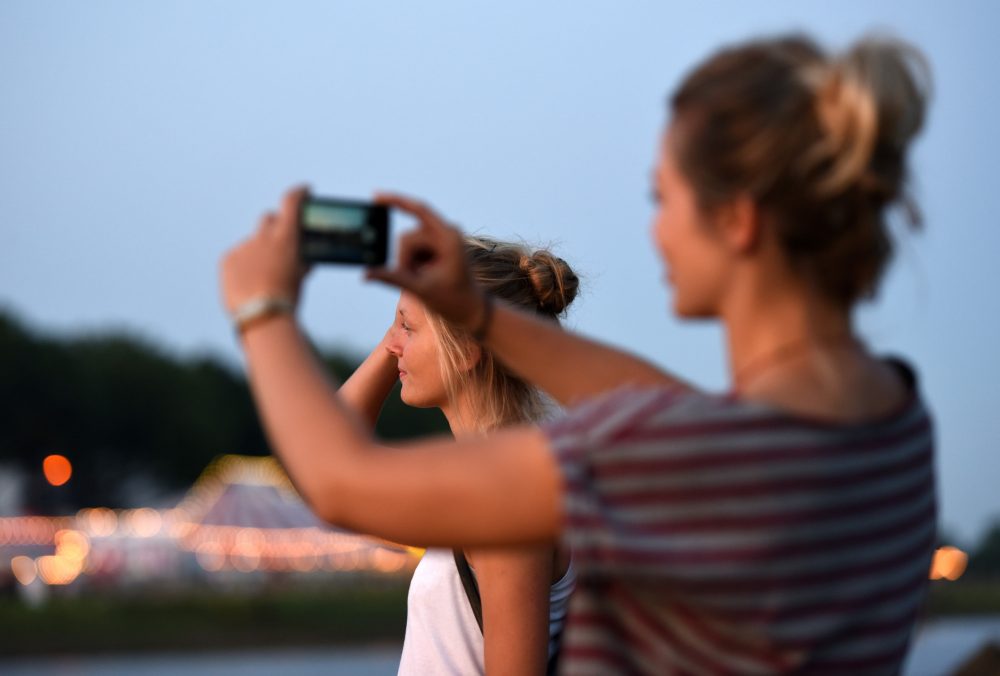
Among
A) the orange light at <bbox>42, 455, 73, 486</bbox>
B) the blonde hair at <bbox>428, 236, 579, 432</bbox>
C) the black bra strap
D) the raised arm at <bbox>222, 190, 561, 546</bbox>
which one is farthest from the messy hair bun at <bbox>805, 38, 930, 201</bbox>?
the orange light at <bbox>42, 455, 73, 486</bbox>

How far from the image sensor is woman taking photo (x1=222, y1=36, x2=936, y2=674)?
1.42 meters

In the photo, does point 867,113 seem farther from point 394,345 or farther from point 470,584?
point 394,345

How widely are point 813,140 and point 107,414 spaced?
186ft

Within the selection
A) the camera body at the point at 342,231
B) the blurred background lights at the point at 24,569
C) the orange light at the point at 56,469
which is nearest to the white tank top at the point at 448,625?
the camera body at the point at 342,231

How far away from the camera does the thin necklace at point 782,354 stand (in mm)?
1561

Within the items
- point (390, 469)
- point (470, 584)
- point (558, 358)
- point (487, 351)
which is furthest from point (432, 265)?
point (487, 351)

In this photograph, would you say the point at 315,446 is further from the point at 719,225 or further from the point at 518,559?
the point at 518,559

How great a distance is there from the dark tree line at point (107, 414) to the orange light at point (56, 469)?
28 cm

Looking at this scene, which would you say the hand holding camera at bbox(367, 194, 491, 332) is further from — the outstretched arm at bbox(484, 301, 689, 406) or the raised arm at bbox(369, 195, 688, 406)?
the outstretched arm at bbox(484, 301, 689, 406)

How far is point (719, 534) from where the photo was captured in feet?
4.66

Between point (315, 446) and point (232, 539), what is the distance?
31375 mm

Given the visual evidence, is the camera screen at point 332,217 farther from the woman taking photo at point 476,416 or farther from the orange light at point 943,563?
the woman taking photo at point 476,416

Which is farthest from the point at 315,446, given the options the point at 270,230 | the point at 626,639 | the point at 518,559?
the point at 518,559

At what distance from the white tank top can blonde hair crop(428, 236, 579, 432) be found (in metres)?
0.44
